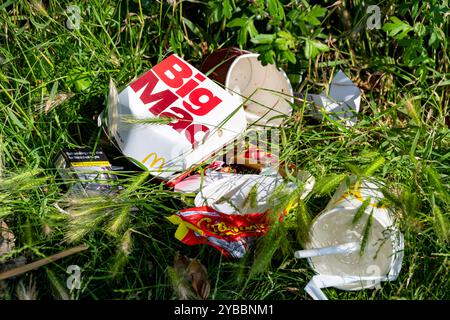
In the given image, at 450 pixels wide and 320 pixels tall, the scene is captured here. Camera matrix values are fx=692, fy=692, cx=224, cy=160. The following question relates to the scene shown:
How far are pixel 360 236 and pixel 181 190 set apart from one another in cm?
53

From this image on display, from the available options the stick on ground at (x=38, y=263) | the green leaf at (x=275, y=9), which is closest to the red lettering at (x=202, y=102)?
the green leaf at (x=275, y=9)

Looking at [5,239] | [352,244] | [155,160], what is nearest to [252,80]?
[155,160]

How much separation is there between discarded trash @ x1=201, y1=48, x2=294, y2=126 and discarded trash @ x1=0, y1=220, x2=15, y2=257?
0.81 metres

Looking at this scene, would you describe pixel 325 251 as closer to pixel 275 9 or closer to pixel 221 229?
pixel 221 229

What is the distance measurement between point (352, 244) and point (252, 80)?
0.86m

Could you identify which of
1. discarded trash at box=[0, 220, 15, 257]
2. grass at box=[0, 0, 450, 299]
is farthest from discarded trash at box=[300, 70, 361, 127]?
discarded trash at box=[0, 220, 15, 257]

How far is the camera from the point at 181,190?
2.04 m

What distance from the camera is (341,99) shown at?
240 cm

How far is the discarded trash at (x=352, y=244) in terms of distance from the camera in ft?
5.90

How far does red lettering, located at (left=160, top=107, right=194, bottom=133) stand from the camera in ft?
6.84

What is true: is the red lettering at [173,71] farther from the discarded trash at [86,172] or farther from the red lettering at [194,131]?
the discarded trash at [86,172]

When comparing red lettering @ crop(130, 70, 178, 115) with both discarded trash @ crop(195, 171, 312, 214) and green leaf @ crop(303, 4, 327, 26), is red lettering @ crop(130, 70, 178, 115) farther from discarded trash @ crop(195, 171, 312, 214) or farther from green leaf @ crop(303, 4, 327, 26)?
green leaf @ crop(303, 4, 327, 26)
